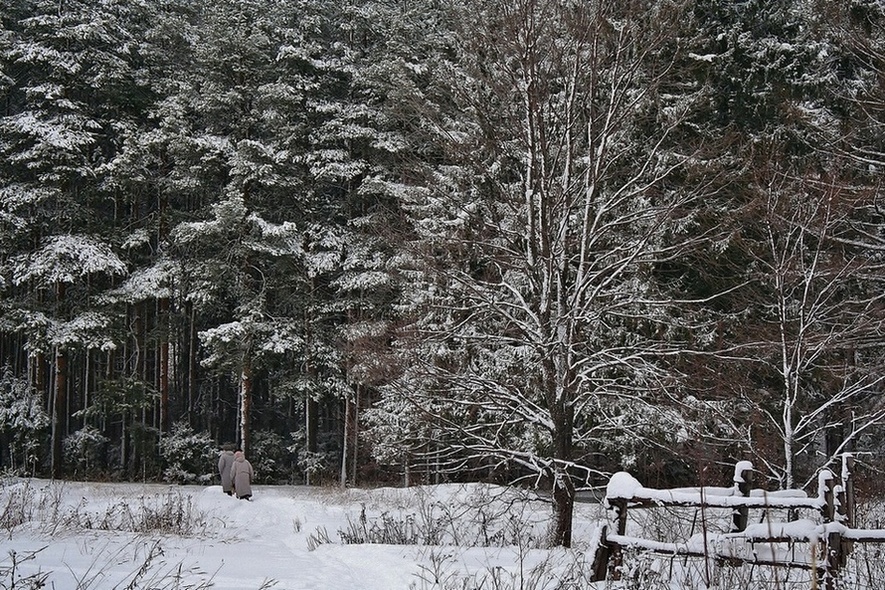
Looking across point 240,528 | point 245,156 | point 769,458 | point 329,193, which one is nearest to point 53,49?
point 245,156

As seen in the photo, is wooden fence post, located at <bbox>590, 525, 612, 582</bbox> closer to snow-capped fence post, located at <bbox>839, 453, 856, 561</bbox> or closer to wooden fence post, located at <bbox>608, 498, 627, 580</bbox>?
wooden fence post, located at <bbox>608, 498, 627, 580</bbox>

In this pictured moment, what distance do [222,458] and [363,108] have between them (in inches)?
491

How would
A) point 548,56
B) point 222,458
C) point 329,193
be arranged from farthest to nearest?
point 329,193, point 222,458, point 548,56

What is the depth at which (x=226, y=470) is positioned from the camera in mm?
15688

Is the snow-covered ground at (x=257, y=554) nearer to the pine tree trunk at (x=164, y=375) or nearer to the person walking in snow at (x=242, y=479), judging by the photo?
the person walking in snow at (x=242, y=479)

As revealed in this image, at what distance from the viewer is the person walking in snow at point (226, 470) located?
1530 cm

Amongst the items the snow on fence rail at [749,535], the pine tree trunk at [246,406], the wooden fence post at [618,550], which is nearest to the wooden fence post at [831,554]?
the snow on fence rail at [749,535]

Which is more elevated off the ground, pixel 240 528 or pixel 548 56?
pixel 548 56

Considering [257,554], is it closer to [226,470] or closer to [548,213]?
[548,213]

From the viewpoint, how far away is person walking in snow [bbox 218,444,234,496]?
1530cm

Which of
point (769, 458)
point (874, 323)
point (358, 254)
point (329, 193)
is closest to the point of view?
point (874, 323)

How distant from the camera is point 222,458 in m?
16.0

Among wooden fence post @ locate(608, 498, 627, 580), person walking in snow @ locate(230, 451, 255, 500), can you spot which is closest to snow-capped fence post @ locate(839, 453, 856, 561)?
wooden fence post @ locate(608, 498, 627, 580)

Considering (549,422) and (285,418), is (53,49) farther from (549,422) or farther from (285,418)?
(549,422)
